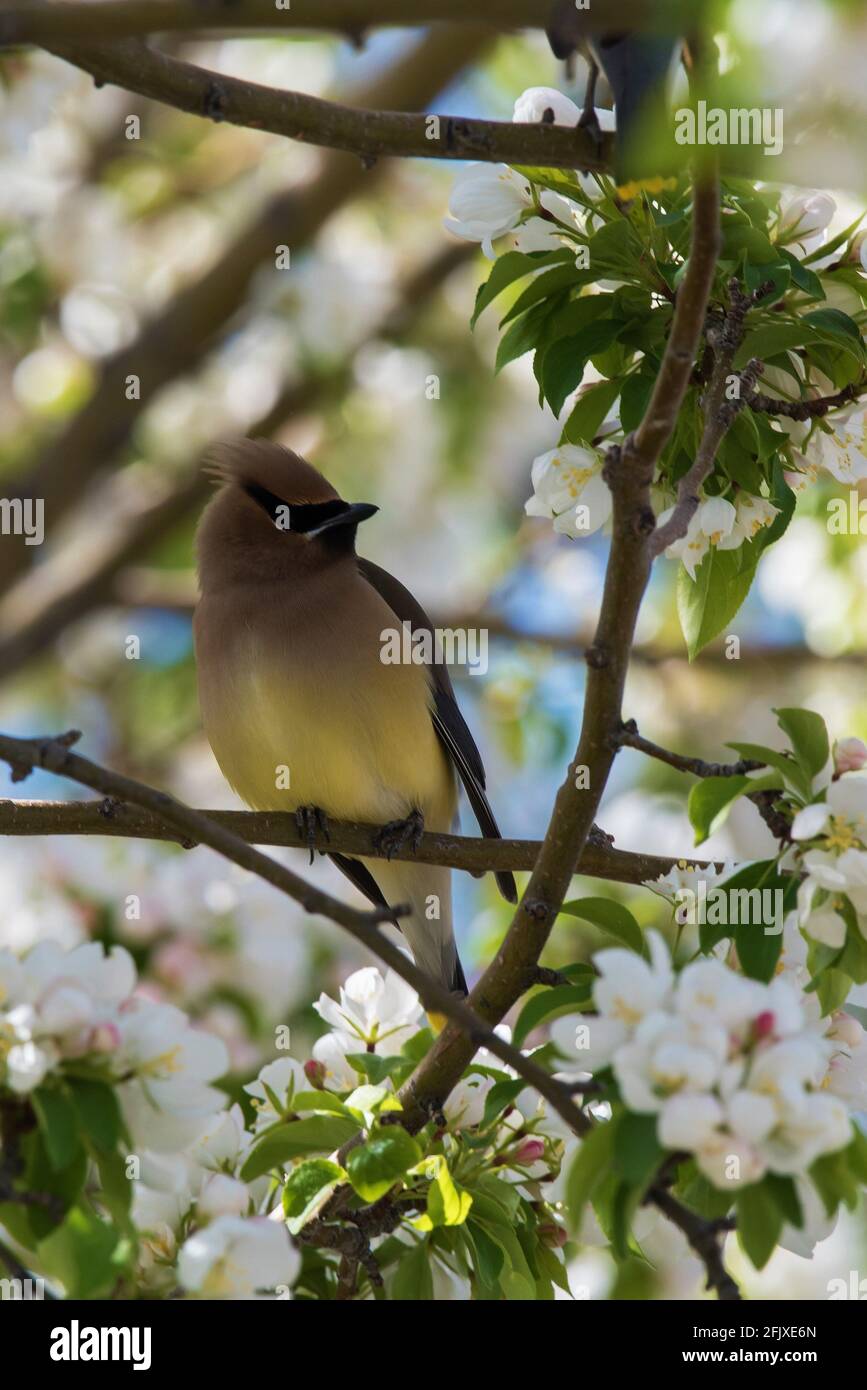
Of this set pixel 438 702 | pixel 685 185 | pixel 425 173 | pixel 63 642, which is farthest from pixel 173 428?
pixel 685 185

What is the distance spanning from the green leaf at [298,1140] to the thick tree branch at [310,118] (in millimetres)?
1577

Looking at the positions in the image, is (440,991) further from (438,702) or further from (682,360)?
(438,702)

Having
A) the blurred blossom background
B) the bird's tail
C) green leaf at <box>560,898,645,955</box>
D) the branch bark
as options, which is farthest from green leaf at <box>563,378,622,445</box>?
the branch bark

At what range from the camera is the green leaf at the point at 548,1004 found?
254cm

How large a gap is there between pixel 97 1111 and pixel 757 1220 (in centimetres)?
83

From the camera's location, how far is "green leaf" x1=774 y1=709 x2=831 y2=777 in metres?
2.74

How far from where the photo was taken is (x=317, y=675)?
4.59 metres

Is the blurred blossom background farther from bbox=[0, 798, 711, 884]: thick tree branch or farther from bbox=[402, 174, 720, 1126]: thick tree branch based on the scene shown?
bbox=[402, 174, 720, 1126]: thick tree branch

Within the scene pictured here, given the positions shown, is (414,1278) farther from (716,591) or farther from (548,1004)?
(716,591)

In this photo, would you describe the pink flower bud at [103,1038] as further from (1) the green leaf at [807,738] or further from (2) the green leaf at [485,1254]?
(1) the green leaf at [807,738]

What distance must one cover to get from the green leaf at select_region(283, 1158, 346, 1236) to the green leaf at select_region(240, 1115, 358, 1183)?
3 centimetres

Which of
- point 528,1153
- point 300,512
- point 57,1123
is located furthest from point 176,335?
point 57,1123

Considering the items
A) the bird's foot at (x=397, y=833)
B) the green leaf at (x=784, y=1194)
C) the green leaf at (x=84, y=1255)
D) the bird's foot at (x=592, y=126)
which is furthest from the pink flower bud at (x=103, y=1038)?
the bird's foot at (x=397, y=833)
